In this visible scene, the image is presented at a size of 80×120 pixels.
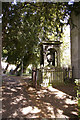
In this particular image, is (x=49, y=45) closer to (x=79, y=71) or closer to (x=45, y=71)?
(x=45, y=71)

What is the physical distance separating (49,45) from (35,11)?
3.51m

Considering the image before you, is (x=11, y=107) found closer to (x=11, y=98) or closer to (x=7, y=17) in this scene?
(x=11, y=98)

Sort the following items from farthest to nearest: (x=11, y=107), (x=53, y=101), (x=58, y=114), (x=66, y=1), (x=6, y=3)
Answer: (x=6, y=3), (x=66, y=1), (x=53, y=101), (x=11, y=107), (x=58, y=114)

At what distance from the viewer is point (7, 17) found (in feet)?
20.9

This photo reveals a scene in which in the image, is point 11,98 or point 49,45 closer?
point 11,98

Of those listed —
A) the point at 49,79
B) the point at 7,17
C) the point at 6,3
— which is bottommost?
the point at 49,79

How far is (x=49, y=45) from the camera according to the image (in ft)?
32.1

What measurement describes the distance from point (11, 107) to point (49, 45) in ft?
22.1

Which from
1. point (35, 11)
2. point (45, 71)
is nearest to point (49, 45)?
point (45, 71)

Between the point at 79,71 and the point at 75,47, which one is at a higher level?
the point at 75,47

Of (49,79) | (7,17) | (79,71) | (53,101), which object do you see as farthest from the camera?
(49,79)

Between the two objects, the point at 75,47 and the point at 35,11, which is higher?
the point at 35,11

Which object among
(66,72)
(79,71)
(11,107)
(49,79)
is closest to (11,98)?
(11,107)

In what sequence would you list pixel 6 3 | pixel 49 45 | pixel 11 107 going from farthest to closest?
pixel 49 45 < pixel 6 3 < pixel 11 107
